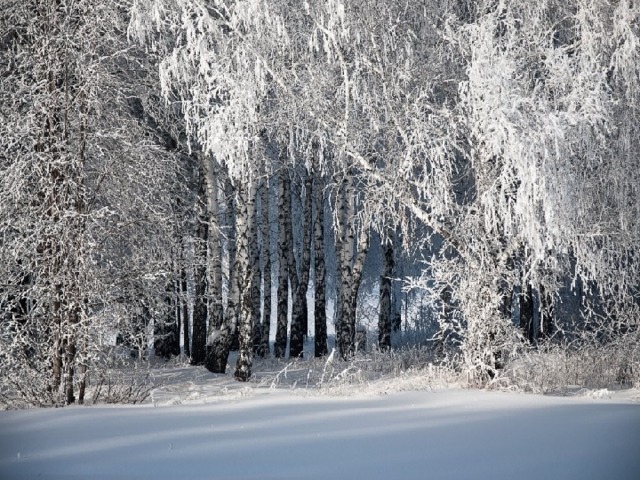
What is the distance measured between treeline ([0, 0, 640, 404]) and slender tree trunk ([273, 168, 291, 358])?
22.4 feet

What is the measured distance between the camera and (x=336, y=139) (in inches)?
423

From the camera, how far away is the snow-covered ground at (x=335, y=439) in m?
5.12

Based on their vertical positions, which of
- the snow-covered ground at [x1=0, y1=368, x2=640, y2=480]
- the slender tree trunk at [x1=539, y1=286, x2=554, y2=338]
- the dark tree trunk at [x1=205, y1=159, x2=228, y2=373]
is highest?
the dark tree trunk at [x1=205, y1=159, x2=228, y2=373]

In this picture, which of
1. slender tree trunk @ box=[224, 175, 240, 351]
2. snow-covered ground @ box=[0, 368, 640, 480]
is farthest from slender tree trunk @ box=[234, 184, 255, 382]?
snow-covered ground @ box=[0, 368, 640, 480]

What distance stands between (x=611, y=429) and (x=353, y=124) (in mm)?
5974

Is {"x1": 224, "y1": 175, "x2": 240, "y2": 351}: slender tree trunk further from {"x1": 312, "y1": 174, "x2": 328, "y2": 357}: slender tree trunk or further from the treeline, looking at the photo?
the treeline

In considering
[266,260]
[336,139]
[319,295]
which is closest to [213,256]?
[319,295]

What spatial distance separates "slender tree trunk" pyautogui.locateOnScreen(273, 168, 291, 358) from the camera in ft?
62.1

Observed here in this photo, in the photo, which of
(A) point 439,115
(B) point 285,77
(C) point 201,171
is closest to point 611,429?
(A) point 439,115

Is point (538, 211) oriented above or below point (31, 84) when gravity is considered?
below

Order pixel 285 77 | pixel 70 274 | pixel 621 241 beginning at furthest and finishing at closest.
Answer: pixel 285 77 < pixel 621 241 < pixel 70 274

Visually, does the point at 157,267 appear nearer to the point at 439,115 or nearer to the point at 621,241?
the point at 439,115

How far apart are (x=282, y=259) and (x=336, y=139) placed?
8881 mm

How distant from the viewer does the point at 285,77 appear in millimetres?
10945
